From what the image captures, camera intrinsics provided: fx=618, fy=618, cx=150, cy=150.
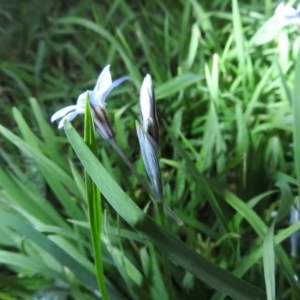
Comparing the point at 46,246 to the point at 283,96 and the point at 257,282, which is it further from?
the point at 283,96

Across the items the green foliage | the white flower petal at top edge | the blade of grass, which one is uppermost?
the white flower petal at top edge

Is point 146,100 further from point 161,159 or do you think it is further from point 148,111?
point 161,159

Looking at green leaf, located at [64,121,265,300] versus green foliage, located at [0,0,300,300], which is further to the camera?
green foliage, located at [0,0,300,300]

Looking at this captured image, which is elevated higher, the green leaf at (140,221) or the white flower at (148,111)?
the white flower at (148,111)

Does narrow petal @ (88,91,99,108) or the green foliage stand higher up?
narrow petal @ (88,91,99,108)

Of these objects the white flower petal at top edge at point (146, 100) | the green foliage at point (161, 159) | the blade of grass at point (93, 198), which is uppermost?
the white flower petal at top edge at point (146, 100)

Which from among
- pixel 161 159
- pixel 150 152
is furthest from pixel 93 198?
pixel 161 159

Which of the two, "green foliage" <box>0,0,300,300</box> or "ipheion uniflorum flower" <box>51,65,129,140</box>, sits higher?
"ipheion uniflorum flower" <box>51,65,129,140</box>

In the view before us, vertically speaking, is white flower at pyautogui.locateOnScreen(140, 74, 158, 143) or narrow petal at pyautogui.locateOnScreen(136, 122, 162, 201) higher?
white flower at pyautogui.locateOnScreen(140, 74, 158, 143)
